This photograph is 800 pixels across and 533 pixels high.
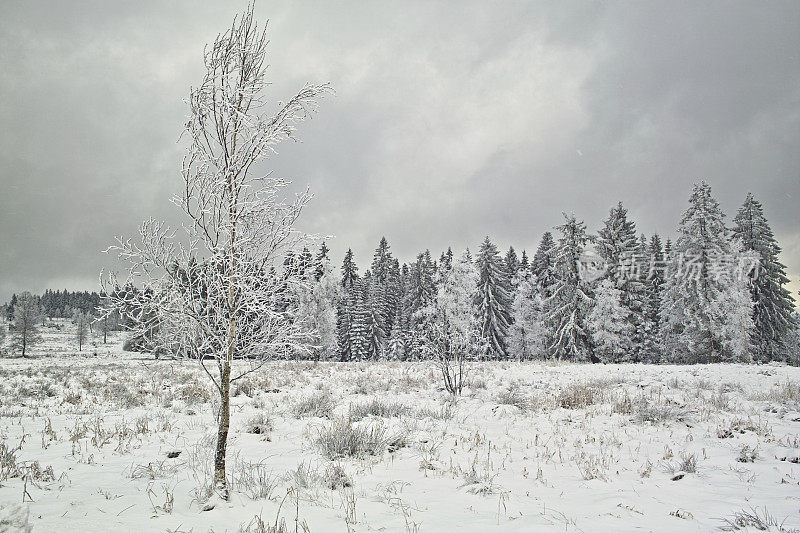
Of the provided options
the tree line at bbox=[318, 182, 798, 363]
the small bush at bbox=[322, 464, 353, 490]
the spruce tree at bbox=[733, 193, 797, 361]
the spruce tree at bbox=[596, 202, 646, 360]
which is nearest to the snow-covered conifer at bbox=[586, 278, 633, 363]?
the tree line at bbox=[318, 182, 798, 363]

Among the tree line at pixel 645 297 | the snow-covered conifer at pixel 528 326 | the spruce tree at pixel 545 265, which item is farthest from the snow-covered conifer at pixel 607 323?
the snow-covered conifer at pixel 528 326

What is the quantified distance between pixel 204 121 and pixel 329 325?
32.7 m

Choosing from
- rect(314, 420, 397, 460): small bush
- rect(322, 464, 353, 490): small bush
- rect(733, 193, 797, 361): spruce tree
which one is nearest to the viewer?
rect(322, 464, 353, 490): small bush

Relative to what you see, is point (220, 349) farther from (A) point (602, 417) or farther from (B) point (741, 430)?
(B) point (741, 430)

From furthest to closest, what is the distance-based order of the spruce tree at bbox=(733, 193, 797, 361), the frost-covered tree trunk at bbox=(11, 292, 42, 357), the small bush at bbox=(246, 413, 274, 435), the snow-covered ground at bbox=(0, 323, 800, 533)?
the frost-covered tree trunk at bbox=(11, 292, 42, 357) < the spruce tree at bbox=(733, 193, 797, 361) < the small bush at bbox=(246, 413, 274, 435) < the snow-covered ground at bbox=(0, 323, 800, 533)

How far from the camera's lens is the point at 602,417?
340 inches

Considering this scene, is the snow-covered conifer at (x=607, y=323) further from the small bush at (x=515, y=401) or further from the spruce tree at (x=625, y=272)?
the small bush at (x=515, y=401)

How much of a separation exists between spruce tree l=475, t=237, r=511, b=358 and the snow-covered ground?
101ft

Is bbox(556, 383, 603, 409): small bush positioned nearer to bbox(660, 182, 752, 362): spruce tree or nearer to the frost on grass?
the frost on grass

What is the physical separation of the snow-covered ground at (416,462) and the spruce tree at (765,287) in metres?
28.3

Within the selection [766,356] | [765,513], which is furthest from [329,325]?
[766,356]

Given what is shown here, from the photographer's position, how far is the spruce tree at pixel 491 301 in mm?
42031

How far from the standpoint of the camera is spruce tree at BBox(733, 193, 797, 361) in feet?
106

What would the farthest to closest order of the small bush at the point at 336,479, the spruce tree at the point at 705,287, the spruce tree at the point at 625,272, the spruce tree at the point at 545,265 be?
the spruce tree at the point at 545,265
the spruce tree at the point at 625,272
the spruce tree at the point at 705,287
the small bush at the point at 336,479
